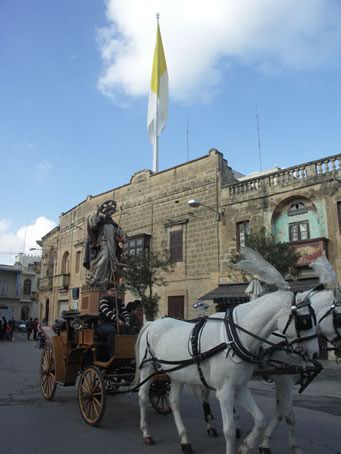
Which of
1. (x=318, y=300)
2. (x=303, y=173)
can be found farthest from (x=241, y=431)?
(x=303, y=173)

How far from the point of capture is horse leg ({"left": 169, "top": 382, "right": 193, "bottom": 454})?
16.8 feet

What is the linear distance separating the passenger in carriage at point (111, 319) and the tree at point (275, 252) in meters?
8.97

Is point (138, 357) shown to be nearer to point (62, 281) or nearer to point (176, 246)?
point (176, 246)

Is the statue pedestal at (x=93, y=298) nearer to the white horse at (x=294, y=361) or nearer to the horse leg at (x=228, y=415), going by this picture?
the white horse at (x=294, y=361)

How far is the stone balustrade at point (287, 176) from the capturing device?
17.9 metres

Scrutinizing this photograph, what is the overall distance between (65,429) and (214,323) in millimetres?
2820

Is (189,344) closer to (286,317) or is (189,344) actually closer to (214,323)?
(214,323)

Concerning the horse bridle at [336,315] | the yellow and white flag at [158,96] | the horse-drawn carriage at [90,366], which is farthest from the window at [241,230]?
the horse bridle at [336,315]

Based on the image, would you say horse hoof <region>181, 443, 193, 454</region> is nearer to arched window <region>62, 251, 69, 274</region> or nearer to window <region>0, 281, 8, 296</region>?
arched window <region>62, 251, 69, 274</region>

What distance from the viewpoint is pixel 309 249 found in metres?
17.3

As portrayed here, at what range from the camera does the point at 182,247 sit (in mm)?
22781

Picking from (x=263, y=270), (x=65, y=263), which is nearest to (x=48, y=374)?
(x=263, y=270)

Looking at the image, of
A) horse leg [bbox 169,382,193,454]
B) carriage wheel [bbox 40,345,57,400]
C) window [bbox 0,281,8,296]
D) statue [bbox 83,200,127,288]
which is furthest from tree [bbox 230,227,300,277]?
window [bbox 0,281,8,296]

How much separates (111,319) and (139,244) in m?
17.6
